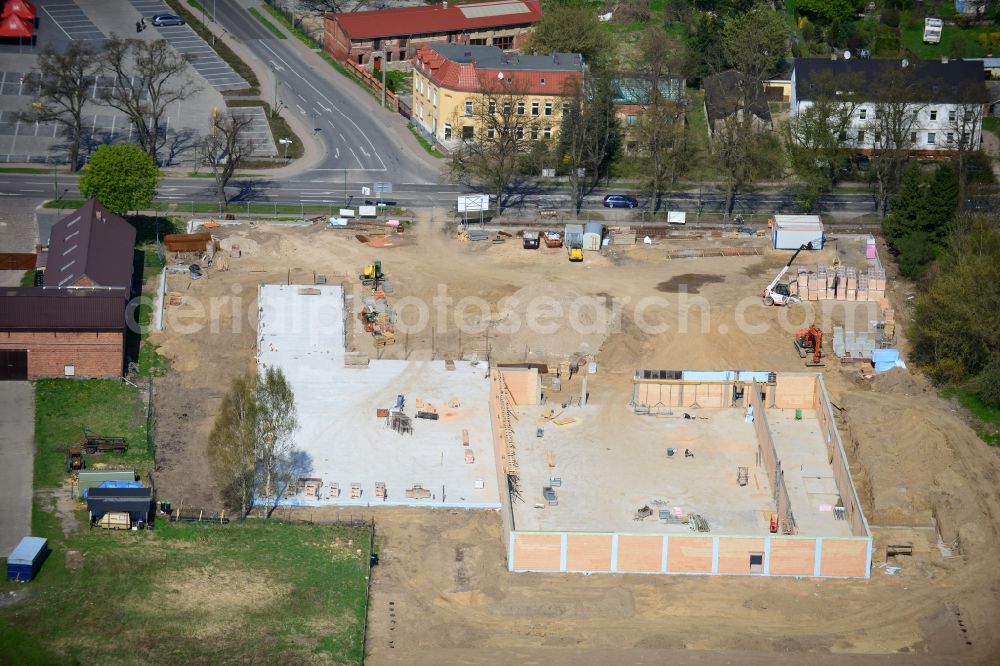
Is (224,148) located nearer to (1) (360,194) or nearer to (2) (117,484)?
(1) (360,194)

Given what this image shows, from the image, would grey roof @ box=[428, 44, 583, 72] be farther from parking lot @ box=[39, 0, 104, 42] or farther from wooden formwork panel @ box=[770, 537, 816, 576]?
wooden formwork panel @ box=[770, 537, 816, 576]

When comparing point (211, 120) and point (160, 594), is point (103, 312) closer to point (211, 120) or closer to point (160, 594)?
point (160, 594)

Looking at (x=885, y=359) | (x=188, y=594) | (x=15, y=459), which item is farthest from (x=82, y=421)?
(x=885, y=359)

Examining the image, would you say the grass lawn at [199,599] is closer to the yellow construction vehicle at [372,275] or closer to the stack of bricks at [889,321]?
the yellow construction vehicle at [372,275]

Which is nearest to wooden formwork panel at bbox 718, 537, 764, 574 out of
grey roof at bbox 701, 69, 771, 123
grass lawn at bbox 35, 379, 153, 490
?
grass lawn at bbox 35, 379, 153, 490

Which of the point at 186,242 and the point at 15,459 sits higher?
the point at 186,242

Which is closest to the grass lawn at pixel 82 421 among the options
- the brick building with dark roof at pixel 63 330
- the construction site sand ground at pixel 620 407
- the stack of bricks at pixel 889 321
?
the brick building with dark roof at pixel 63 330
